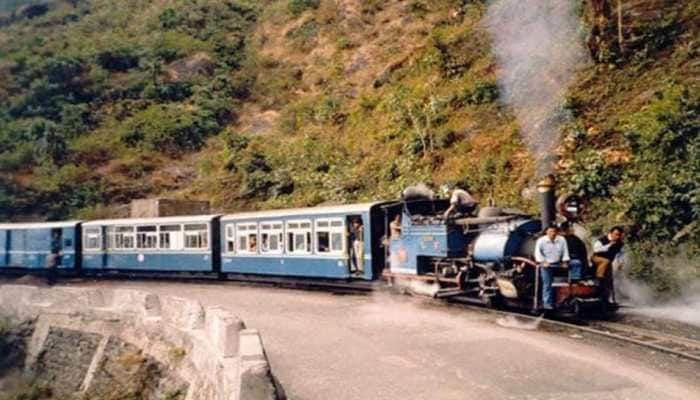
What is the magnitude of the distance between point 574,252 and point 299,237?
9182 mm

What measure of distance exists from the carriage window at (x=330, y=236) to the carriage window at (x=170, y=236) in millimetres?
7410

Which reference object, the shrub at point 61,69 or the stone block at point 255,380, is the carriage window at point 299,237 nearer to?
the stone block at point 255,380

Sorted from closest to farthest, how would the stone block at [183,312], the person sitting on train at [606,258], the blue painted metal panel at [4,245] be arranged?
the stone block at [183,312] → the person sitting on train at [606,258] → the blue painted metal panel at [4,245]

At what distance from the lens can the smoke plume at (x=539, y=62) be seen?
21656 millimetres

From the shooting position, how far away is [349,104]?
120 ft

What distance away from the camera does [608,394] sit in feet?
25.1

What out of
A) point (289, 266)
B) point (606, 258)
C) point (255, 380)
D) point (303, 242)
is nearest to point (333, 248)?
point (303, 242)

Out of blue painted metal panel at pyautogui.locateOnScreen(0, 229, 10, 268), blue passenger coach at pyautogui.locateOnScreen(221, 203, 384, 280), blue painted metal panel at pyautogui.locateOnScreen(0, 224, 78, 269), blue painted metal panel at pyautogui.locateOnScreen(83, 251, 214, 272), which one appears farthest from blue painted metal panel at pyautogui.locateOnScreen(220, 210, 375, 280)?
blue painted metal panel at pyautogui.locateOnScreen(0, 229, 10, 268)

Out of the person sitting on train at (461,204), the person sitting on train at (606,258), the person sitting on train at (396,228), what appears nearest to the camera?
the person sitting on train at (606,258)

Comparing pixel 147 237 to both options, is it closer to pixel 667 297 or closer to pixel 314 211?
pixel 314 211

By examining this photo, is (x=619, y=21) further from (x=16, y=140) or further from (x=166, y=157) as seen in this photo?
(x=16, y=140)

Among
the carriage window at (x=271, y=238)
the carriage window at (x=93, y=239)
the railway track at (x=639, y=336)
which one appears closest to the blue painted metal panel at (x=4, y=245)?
the carriage window at (x=93, y=239)

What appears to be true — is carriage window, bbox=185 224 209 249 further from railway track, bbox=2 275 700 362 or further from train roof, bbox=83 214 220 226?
railway track, bbox=2 275 700 362

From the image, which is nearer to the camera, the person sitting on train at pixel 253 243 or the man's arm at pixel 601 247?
the man's arm at pixel 601 247
